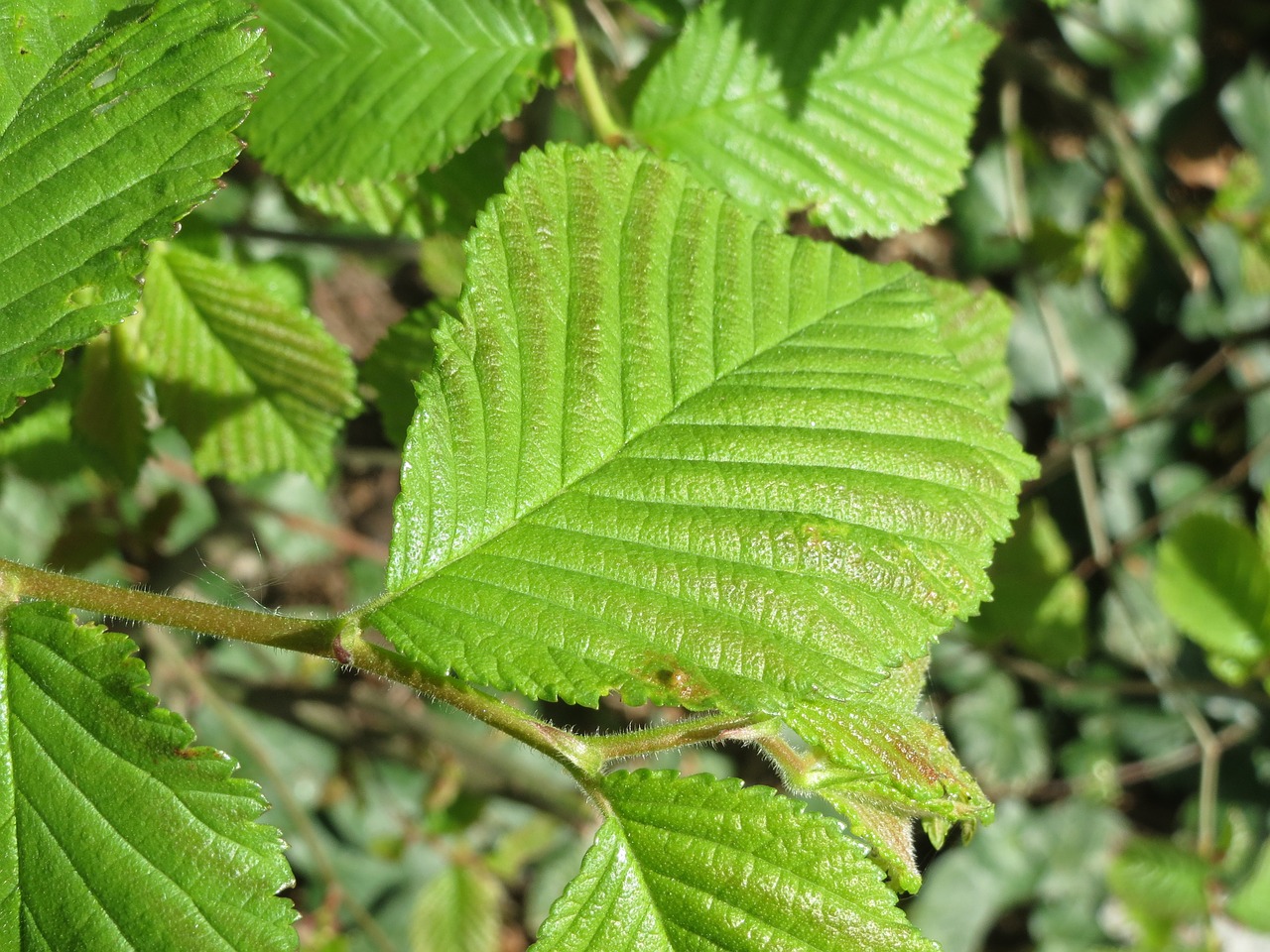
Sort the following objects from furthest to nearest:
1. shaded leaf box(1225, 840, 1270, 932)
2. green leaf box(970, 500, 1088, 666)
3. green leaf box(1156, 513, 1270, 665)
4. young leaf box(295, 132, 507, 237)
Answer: shaded leaf box(1225, 840, 1270, 932), green leaf box(970, 500, 1088, 666), green leaf box(1156, 513, 1270, 665), young leaf box(295, 132, 507, 237)

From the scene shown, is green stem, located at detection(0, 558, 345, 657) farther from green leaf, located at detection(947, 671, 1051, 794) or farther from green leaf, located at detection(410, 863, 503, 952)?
green leaf, located at detection(947, 671, 1051, 794)

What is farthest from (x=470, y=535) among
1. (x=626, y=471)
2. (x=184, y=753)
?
(x=184, y=753)

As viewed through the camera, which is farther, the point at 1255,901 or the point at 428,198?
the point at 1255,901

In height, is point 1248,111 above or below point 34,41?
below

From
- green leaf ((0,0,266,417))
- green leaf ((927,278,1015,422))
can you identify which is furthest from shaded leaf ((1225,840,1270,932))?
green leaf ((0,0,266,417))

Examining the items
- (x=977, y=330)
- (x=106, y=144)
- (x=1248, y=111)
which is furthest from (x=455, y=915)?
(x=1248, y=111)

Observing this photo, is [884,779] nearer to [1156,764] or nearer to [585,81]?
[585,81]

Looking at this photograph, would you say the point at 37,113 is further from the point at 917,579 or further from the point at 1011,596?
the point at 1011,596
